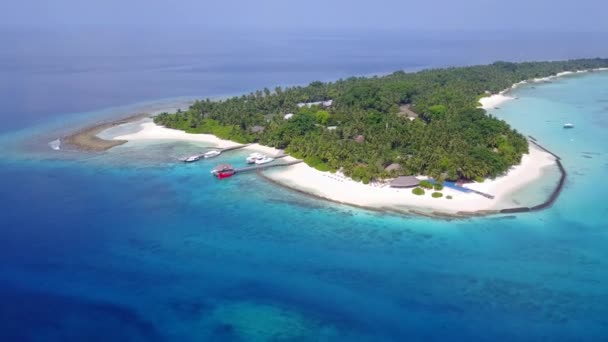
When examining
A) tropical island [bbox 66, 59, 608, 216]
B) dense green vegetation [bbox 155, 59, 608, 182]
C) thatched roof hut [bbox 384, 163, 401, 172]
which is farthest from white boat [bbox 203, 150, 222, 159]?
thatched roof hut [bbox 384, 163, 401, 172]

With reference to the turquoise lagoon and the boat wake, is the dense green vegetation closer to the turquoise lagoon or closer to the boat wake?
the turquoise lagoon

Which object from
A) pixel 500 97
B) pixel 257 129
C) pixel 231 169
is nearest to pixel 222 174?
pixel 231 169

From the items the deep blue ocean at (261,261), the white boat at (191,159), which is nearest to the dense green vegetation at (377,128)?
the deep blue ocean at (261,261)

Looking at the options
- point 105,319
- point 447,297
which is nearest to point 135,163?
point 105,319

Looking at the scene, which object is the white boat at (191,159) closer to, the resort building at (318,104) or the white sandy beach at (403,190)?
the white sandy beach at (403,190)

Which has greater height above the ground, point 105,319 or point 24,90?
point 24,90

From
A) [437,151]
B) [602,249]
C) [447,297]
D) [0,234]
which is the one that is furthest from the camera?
[437,151]

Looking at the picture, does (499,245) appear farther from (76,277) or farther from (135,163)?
(135,163)

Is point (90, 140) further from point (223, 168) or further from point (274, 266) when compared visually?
point (274, 266)

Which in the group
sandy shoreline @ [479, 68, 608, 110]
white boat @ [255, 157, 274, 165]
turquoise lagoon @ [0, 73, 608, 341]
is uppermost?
sandy shoreline @ [479, 68, 608, 110]
